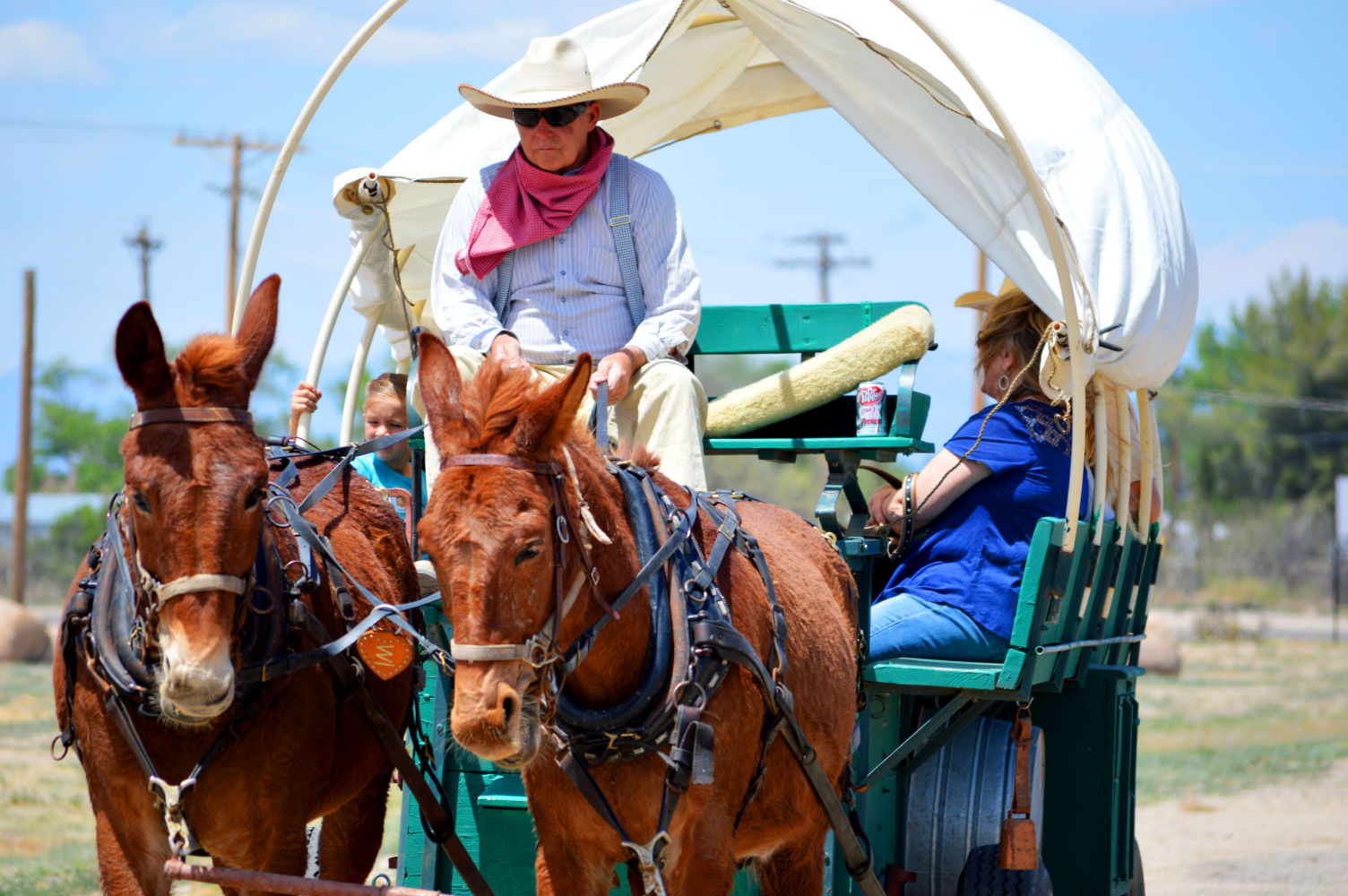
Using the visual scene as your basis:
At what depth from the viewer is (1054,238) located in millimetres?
4152

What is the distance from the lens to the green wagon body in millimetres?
4473

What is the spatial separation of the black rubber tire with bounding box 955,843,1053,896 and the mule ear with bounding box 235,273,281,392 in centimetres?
302

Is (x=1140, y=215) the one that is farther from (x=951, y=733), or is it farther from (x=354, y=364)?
(x=354, y=364)

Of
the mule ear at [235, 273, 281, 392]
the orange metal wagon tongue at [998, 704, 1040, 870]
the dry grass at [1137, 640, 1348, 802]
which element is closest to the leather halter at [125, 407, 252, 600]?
the mule ear at [235, 273, 281, 392]

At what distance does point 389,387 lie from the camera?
227 inches

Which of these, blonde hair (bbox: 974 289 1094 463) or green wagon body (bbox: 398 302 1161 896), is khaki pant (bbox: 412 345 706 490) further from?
blonde hair (bbox: 974 289 1094 463)

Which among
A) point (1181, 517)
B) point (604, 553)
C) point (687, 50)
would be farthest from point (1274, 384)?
point (604, 553)

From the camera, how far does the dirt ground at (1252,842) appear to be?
8.21 metres

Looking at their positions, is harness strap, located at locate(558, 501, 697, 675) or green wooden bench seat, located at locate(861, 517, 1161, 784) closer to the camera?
harness strap, located at locate(558, 501, 697, 675)

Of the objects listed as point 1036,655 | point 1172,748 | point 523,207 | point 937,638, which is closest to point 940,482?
point 937,638

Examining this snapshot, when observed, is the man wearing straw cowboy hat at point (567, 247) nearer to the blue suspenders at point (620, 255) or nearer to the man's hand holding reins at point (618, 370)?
the blue suspenders at point (620, 255)

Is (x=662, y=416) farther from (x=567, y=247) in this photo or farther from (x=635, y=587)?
(x=635, y=587)

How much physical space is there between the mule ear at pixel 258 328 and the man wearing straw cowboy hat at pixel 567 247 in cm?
74

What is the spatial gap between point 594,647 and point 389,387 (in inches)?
118
